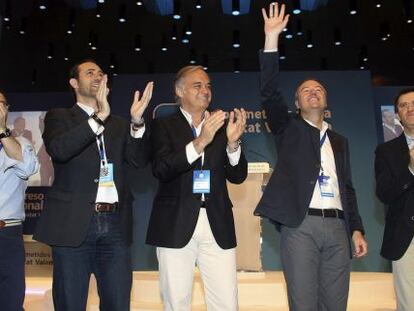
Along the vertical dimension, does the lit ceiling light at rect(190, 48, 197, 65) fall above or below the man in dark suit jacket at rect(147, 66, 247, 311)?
above

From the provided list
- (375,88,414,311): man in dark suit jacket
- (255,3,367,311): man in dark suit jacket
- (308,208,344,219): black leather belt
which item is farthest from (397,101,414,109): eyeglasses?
(308,208,344,219): black leather belt

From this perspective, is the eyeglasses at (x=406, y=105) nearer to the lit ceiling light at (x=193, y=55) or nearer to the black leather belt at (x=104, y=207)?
the black leather belt at (x=104, y=207)

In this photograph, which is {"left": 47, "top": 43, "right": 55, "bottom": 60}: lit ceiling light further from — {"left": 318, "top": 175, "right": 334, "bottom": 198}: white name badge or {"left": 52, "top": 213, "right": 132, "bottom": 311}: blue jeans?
{"left": 318, "top": 175, "right": 334, "bottom": 198}: white name badge

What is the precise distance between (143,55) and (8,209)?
31.4 ft

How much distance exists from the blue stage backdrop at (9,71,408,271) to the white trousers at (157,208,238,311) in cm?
435

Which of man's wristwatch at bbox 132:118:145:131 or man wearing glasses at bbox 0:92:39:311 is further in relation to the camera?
man wearing glasses at bbox 0:92:39:311

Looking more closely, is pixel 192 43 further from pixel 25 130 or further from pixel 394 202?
pixel 394 202

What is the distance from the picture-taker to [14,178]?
3.11m

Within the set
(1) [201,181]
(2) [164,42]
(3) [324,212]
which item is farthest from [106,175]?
(2) [164,42]

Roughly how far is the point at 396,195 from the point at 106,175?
1.75 m

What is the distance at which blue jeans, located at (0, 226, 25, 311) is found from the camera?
9.60 feet

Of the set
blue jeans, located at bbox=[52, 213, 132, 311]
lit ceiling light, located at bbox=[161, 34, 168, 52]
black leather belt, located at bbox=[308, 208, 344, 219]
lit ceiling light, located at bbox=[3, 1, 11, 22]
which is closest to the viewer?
blue jeans, located at bbox=[52, 213, 132, 311]

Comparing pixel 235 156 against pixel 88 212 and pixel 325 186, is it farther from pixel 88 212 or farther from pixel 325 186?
pixel 88 212

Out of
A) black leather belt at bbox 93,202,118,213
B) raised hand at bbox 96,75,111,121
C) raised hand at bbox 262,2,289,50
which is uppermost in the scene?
raised hand at bbox 262,2,289,50
